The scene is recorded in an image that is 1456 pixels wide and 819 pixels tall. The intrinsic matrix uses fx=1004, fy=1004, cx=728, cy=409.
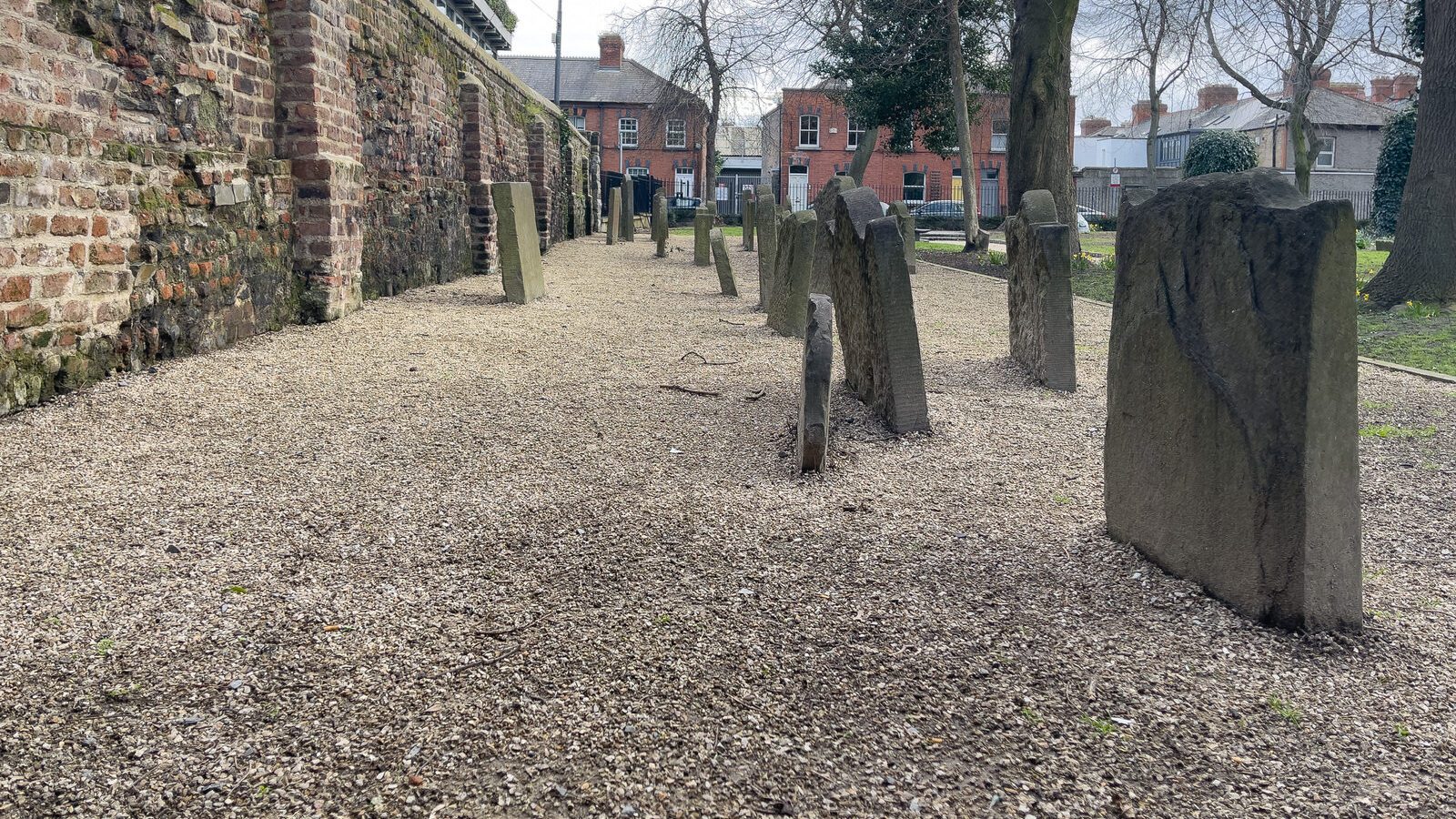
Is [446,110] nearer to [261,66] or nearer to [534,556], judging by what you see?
[261,66]

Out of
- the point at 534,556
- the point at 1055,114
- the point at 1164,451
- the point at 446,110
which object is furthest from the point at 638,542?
the point at 1055,114

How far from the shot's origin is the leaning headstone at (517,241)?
9.30 metres

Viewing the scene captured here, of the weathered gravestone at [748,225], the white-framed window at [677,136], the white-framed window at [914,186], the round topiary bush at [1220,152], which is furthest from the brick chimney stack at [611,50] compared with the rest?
the weathered gravestone at [748,225]

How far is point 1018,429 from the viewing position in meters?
5.00

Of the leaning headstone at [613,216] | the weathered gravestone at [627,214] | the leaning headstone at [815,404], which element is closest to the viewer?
the leaning headstone at [815,404]

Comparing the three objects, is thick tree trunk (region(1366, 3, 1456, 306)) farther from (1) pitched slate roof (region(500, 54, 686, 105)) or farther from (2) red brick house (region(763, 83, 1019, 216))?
(1) pitched slate roof (region(500, 54, 686, 105))

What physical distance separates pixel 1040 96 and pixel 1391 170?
16909 millimetres

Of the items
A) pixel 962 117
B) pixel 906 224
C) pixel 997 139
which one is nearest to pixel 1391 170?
pixel 962 117

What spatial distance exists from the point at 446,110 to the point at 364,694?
10.7m

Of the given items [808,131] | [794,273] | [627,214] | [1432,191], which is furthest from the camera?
[808,131]

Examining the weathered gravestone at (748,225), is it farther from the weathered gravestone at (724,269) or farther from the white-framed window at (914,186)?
the white-framed window at (914,186)

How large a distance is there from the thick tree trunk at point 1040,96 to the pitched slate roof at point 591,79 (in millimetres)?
35399

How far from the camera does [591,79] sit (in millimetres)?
48844

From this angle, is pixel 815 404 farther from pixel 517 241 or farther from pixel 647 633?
pixel 517 241
